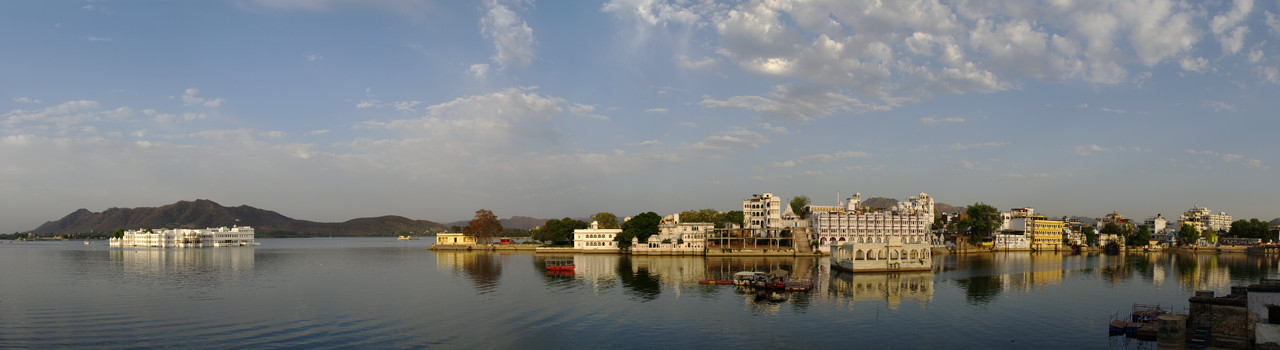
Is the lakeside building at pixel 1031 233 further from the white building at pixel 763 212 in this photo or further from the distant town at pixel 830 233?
the white building at pixel 763 212

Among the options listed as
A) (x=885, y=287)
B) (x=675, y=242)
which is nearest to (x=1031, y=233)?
(x=675, y=242)

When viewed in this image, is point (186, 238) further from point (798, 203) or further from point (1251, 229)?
point (1251, 229)

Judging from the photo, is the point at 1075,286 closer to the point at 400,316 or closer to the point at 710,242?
the point at 400,316

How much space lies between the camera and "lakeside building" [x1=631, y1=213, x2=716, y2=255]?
4168 inches

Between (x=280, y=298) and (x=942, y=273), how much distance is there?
5895 cm

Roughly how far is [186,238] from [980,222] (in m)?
164

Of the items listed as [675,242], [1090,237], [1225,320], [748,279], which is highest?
[1225,320]

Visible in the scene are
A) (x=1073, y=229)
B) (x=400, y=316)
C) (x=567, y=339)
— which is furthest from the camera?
(x=1073, y=229)

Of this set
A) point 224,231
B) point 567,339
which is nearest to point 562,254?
point 567,339

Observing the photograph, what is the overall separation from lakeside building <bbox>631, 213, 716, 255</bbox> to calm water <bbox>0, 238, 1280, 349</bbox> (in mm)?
37875

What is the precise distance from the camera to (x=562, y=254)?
108750mm

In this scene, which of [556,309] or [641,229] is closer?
[556,309]

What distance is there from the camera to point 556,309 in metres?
40.2

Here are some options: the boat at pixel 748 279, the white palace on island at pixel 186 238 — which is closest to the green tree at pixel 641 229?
the boat at pixel 748 279
